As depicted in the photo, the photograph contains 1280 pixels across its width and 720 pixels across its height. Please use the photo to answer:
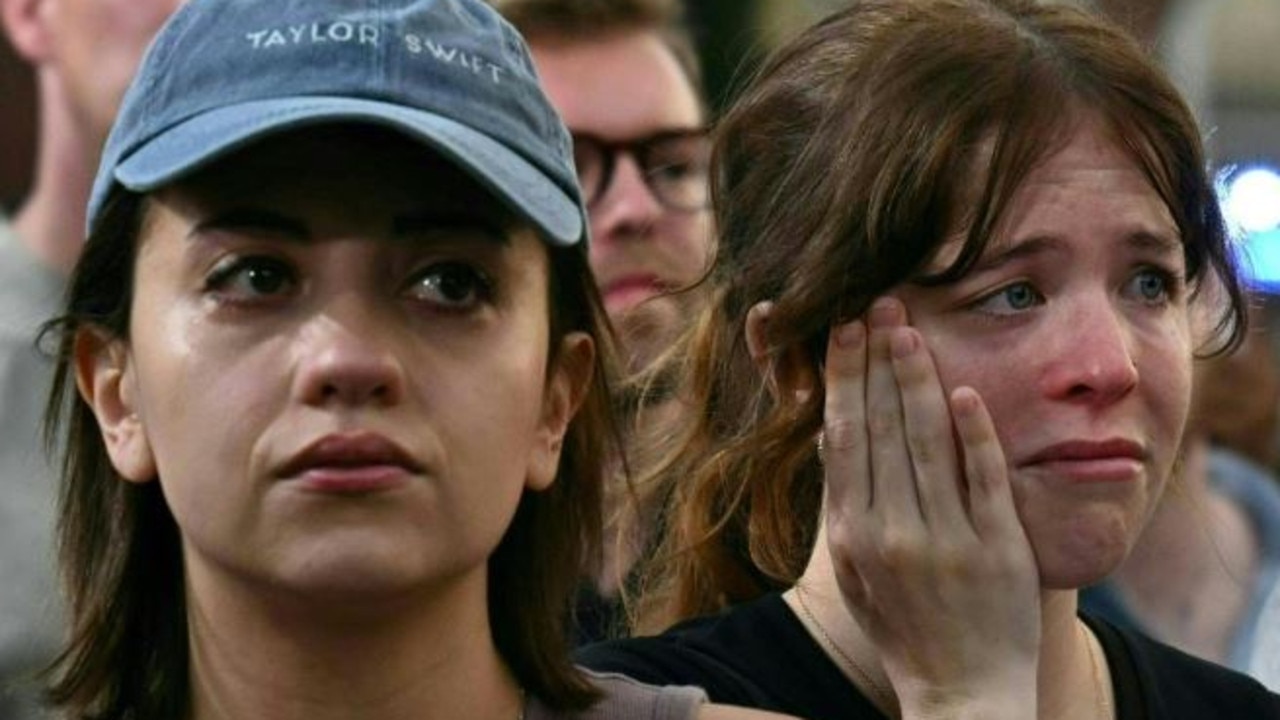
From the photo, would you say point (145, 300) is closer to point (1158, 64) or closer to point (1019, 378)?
point (1019, 378)

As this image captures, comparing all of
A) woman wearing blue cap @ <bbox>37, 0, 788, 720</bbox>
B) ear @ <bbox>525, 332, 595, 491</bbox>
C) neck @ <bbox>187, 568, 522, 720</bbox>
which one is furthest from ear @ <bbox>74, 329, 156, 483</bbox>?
ear @ <bbox>525, 332, 595, 491</bbox>

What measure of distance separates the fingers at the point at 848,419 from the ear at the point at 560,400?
338 mm

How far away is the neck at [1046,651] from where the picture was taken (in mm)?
3549

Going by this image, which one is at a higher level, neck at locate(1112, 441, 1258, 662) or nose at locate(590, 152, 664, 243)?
nose at locate(590, 152, 664, 243)

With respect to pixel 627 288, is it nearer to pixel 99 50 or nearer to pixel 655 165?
pixel 655 165

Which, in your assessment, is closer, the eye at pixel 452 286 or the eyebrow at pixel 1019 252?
the eye at pixel 452 286

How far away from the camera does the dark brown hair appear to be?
3.12 meters

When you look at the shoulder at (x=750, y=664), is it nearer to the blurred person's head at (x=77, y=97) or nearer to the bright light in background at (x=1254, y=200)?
the bright light in background at (x=1254, y=200)

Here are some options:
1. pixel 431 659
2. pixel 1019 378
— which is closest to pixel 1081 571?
pixel 1019 378

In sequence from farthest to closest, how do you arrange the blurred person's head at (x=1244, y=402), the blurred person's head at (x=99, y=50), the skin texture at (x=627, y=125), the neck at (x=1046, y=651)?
the blurred person's head at (x=1244, y=402) < the skin texture at (x=627, y=125) < the blurred person's head at (x=99, y=50) < the neck at (x=1046, y=651)

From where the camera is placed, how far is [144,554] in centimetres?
316

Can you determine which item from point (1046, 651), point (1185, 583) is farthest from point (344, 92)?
point (1185, 583)

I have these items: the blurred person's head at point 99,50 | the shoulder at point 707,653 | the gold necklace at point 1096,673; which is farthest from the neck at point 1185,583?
the shoulder at point 707,653

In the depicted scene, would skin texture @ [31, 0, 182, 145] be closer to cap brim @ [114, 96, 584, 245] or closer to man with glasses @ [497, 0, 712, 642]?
man with glasses @ [497, 0, 712, 642]
